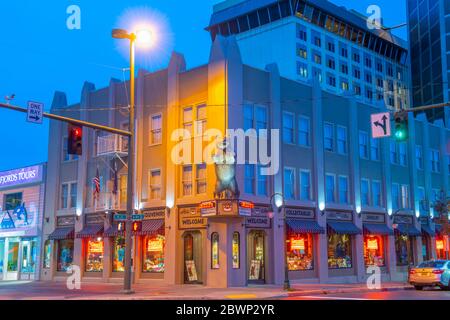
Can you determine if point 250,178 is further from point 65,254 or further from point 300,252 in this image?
point 65,254

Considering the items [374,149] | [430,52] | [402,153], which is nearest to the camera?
[374,149]

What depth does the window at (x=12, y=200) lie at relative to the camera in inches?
1687

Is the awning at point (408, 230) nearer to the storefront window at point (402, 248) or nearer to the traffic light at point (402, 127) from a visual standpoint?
the storefront window at point (402, 248)

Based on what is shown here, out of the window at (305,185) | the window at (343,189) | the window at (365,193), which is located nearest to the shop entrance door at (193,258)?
the window at (305,185)

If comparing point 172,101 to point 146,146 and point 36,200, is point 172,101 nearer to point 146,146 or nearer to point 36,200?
point 146,146

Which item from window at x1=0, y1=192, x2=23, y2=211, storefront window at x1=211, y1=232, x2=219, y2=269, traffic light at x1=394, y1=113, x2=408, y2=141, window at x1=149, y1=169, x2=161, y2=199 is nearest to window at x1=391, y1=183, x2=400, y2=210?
storefront window at x1=211, y1=232, x2=219, y2=269

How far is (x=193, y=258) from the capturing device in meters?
31.1

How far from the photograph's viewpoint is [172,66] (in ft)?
110

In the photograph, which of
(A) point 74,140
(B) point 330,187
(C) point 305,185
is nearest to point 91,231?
(C) point 305,185

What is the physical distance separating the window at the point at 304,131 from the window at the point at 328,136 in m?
1.64

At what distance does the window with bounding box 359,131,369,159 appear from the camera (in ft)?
129

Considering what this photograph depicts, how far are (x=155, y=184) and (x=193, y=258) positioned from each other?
528 centimetres

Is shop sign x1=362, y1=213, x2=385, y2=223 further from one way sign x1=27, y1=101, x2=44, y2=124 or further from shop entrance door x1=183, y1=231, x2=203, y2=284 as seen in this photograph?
one way sign x1=27, y1=101, x2=44, y2=124

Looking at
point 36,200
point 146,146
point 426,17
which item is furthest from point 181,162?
point 426,17
